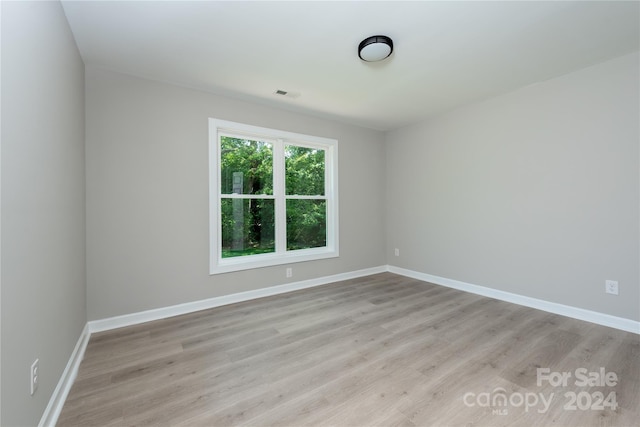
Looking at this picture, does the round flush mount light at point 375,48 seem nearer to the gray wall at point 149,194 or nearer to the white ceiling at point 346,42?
the white ceiling at point 346,42

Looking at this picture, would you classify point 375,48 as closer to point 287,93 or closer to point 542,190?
point 287,93

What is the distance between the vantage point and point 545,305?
9.92 ft

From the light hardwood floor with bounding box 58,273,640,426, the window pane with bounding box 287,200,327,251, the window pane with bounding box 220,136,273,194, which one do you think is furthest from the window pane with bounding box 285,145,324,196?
the light hardwood floor with bounding box 58,273,640,426

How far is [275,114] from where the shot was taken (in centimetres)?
369

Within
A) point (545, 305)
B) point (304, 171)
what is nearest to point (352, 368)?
point (545, 305)

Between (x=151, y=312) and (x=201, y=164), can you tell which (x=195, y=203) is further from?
(x=151, y=312)

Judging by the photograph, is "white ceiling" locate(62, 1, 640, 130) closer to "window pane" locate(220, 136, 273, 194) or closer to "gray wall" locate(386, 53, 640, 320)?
"gray wall" locate(386, 53, 640, 320)

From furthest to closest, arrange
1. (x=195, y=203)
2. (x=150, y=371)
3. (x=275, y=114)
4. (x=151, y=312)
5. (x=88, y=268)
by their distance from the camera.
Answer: (x=275, y=114) < (x=195, y=203) < (x=151, y=312) < (x=88, y=268) < (x=150, y=371)

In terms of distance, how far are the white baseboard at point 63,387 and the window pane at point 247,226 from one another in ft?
5.06

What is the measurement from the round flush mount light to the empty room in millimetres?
18

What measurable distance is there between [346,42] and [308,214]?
2.43 m

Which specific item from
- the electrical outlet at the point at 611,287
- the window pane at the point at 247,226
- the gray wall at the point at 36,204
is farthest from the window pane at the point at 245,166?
the electrical outlet at the point at 611,287

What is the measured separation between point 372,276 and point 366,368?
2.66 metres

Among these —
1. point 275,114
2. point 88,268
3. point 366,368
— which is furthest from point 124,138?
point 366,368
